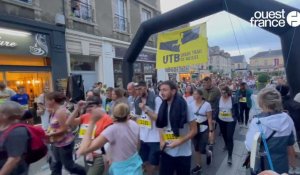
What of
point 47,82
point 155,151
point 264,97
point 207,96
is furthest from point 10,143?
point 47,82

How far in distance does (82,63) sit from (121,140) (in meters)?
10.9

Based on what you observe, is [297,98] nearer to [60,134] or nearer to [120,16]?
[60,134]

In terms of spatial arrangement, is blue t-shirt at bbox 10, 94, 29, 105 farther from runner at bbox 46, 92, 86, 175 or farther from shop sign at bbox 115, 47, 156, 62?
shop sign at bbox 115, 47, 156, 62

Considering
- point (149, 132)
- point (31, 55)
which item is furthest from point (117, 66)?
point (149, 132)

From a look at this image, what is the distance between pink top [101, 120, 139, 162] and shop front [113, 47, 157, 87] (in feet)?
40.3

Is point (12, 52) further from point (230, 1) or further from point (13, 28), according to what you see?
point (230, 1)

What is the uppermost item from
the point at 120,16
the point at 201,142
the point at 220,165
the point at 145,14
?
the point at 145,14

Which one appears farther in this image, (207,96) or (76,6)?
(76,6)

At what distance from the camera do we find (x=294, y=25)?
4105mm

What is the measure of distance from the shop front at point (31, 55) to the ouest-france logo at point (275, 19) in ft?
26.1

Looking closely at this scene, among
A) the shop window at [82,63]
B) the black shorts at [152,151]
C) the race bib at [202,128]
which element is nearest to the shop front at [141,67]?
the shop window at [82,63]

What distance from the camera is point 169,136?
347cm

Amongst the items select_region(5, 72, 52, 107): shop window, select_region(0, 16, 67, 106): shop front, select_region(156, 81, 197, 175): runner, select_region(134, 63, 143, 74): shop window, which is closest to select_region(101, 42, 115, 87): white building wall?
select_region(134, 63, 143, 74): shop window

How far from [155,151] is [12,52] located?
287 inches
